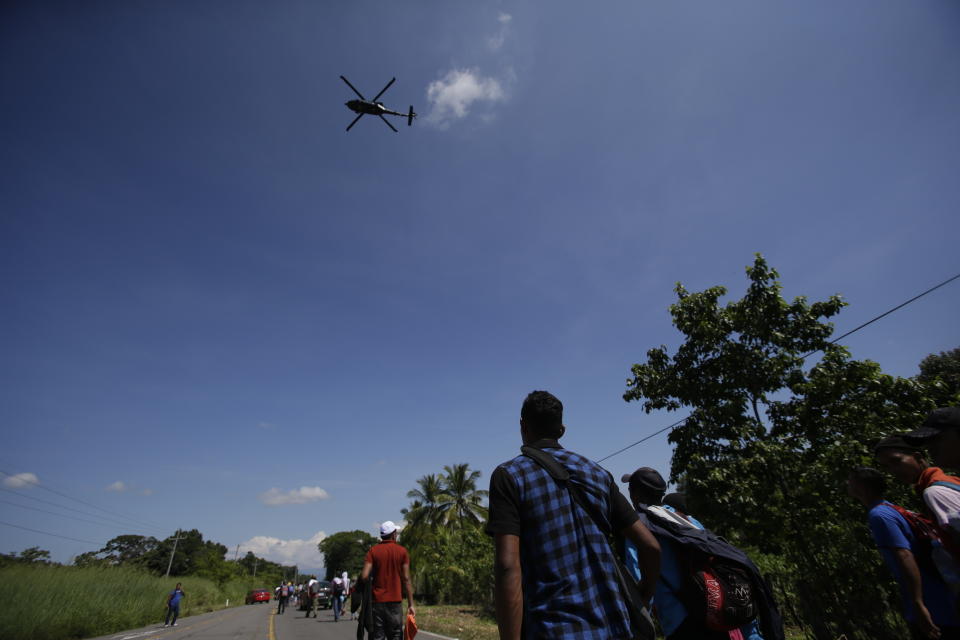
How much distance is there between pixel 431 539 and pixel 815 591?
28.7 meters

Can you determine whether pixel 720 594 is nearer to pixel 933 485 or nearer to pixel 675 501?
pixel 675 501

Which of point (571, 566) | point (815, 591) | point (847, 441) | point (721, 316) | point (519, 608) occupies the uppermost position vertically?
point (721, 316)

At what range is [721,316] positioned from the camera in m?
8.85

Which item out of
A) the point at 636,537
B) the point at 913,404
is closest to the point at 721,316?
the point at 913,404

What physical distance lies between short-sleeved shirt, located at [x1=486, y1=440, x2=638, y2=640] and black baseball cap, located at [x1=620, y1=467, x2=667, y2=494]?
91 centimetres

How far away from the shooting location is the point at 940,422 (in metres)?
2.25

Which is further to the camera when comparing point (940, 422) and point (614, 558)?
point (940, 422)

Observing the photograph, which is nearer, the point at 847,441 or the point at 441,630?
the point at 847,441

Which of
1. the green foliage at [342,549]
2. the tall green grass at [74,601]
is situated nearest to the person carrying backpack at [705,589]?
the tall green grass at [74,601]

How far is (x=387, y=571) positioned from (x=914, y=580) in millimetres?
4682

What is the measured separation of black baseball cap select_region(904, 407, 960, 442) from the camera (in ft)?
7.22

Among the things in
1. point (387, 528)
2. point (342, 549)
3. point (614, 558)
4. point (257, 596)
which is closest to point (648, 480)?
point (614, 558)

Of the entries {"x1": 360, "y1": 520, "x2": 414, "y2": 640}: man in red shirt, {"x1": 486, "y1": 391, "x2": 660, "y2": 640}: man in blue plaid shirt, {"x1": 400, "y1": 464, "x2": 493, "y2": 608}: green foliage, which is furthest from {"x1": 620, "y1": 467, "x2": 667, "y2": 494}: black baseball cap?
{"x1": 400, "y1": 464, "x2": 493, "y2": 608}: green foliage

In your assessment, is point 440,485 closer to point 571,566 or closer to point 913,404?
point 913,404
